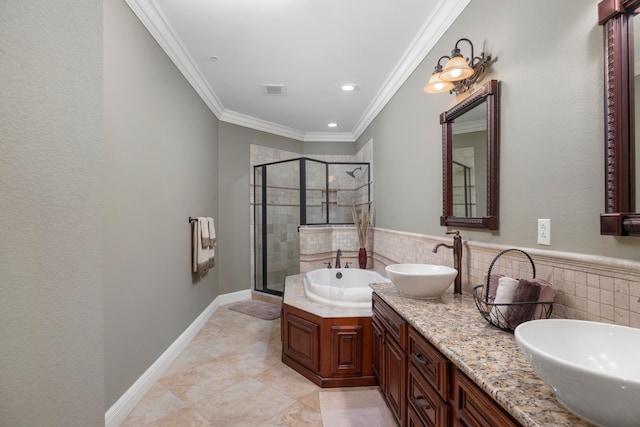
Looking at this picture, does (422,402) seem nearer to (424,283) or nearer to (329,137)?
(424,283)

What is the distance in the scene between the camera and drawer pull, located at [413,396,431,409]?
1343mm

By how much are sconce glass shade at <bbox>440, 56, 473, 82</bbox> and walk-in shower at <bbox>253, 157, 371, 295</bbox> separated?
2659mm

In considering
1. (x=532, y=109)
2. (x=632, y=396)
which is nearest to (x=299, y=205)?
(x=532, y=109)

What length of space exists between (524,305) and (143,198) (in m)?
2.38

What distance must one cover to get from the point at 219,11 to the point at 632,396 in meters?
2.81

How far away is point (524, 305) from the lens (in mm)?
1197

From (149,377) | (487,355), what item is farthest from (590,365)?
(149,377)

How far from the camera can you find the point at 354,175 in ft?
15.8

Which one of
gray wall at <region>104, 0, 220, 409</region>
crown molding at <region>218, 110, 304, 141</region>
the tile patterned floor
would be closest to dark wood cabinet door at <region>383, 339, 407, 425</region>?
the tile patterned floor

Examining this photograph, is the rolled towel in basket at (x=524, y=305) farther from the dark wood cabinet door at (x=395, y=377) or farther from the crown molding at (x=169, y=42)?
the crown molding at (x=169, y=42)

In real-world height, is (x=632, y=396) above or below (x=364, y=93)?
below

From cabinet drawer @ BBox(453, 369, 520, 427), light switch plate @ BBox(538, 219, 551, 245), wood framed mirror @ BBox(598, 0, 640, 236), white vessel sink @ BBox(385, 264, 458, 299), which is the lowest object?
cabinet drawer @ BBox(453, 369, 520, 427)

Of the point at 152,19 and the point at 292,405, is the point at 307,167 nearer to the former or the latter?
the point at 152,19

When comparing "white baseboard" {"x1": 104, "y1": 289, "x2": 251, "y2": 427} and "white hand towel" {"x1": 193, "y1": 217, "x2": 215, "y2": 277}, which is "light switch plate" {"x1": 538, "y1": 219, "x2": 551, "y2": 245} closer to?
"white baseboard" {"x1": 104, "y1": 289, "x2": 251, "y2": 427}
